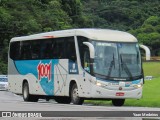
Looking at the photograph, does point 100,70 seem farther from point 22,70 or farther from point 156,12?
point 156,12

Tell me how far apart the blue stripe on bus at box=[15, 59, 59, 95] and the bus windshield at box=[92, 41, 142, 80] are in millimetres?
3417

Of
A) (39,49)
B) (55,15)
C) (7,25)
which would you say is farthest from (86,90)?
(55,15)

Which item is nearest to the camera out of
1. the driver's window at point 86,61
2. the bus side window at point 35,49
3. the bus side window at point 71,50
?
the driver's window at point 86,61

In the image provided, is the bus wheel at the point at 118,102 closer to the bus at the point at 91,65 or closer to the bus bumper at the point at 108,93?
the bus at the point at 91,65

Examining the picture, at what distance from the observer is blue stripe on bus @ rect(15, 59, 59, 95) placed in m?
27.4

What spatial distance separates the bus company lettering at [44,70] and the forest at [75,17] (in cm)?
3799

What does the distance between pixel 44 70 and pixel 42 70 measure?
0.96 ft

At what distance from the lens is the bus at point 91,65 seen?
23.8 meters

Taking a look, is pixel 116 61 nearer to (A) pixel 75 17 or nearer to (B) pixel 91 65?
(B) pixel 91 65

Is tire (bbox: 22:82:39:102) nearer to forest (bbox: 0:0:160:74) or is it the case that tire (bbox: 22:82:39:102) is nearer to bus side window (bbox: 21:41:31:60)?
bus side window (bbox: 21:41:31:60)

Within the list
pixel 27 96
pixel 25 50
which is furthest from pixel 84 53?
pixel 27 96

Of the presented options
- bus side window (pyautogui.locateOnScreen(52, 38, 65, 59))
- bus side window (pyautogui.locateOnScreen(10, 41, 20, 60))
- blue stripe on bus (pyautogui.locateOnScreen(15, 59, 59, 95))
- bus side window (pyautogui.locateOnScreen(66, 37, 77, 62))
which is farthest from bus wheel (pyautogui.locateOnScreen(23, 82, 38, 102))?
bus side window (pyautogui.locateOnScreen(66, 37, 77, 62))

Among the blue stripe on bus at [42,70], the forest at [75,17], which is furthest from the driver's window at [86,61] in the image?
the forest at [75,17]

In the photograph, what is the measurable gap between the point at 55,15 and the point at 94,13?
49.1 metres
